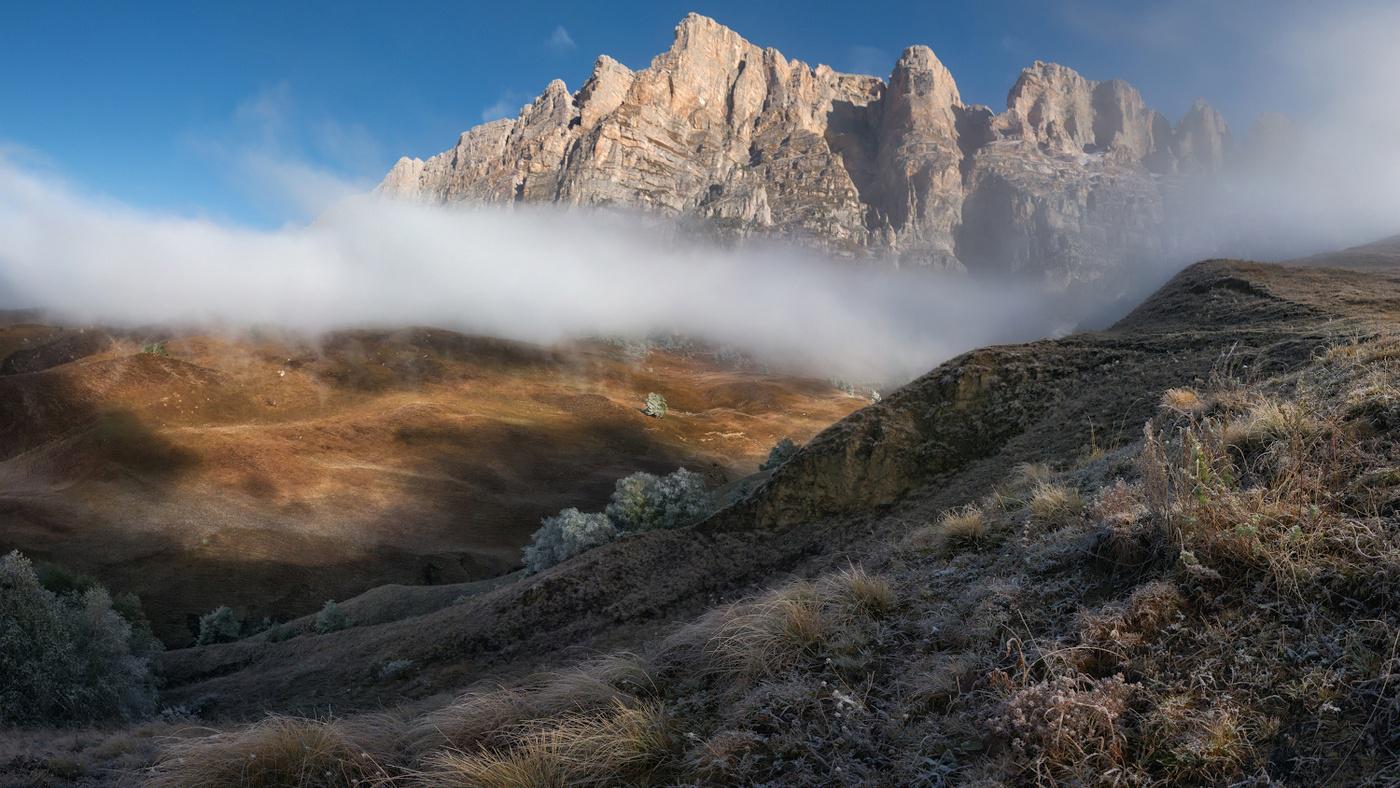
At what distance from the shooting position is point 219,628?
3056 centimetres

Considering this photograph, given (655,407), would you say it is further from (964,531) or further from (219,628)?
(964,531)

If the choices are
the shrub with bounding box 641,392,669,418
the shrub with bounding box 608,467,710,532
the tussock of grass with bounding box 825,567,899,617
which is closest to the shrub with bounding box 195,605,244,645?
the shrub with bounding box 608,467,710,532

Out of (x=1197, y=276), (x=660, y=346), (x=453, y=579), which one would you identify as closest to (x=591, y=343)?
(x=660, y=346)

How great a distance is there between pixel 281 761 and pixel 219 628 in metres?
33.3

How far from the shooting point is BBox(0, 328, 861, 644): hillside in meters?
38.9

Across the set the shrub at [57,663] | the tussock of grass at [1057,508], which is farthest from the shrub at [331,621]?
the tussock of grass at [1057,508]

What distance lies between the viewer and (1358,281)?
20047mm

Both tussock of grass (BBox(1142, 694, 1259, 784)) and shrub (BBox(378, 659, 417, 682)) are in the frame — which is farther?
shrub (BBox(378, 659, 417, 682))

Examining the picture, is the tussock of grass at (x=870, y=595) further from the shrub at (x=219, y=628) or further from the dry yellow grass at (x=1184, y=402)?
the shrub at (x=219, y=628)

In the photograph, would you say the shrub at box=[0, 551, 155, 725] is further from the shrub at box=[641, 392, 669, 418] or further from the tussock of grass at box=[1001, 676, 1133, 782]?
the shrub at box=[641, 392, 669, 418]

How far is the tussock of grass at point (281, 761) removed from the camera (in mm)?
4516

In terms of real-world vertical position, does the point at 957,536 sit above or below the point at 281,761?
above

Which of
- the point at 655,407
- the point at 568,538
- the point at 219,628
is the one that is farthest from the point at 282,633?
the point at 655,407

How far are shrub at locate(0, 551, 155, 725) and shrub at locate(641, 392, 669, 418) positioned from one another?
207 feet
